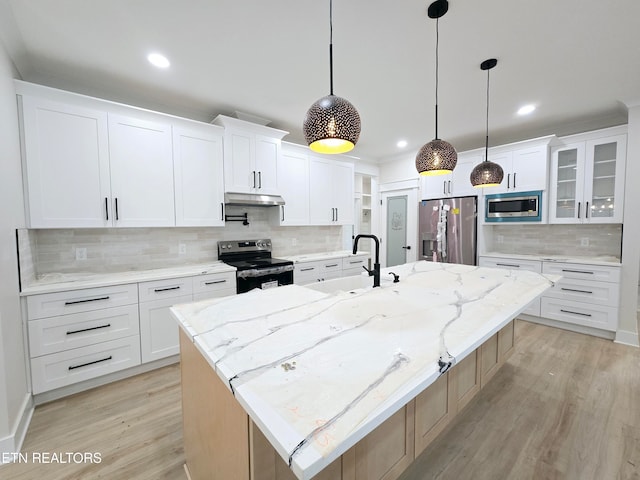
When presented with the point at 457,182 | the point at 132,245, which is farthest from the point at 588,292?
the point at 132,245

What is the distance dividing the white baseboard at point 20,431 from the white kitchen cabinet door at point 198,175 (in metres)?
1.71

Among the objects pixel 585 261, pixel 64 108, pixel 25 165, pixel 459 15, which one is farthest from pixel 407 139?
Result: pixel 25 165

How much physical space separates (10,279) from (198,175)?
1.66m

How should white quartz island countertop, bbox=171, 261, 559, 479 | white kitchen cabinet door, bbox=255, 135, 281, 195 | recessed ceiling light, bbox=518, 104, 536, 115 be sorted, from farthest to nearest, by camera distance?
white kitchen cabinet door, bbox=255, 135, 281, 195, recessed ceiling light, bbox=518, 104, 536, 115, white quartz island countertop, bbox=171, 261, 559, 479

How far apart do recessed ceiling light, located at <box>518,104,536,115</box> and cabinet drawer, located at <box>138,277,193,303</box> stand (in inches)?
163

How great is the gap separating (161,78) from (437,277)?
9.83 ft

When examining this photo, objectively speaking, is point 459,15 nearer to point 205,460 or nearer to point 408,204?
point 205,460

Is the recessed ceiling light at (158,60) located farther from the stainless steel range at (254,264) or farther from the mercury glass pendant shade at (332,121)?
the stainless steel range at (254,264)

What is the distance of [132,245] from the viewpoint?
9.10 feet

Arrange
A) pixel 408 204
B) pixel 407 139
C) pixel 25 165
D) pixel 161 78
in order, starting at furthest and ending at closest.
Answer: pixel 408 204, pixel 407 139, pixel 161 78, pixel 25 165

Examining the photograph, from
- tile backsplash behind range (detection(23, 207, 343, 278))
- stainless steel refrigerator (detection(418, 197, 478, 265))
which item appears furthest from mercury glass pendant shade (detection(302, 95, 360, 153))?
stainless steel refrigerator (detection(418, 197, 478, 265))

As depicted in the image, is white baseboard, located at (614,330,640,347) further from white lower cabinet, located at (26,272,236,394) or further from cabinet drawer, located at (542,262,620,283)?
white lower cabinet, located at (26,272,236,394)

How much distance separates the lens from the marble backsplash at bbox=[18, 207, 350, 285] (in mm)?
2344

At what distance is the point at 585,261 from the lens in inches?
127
